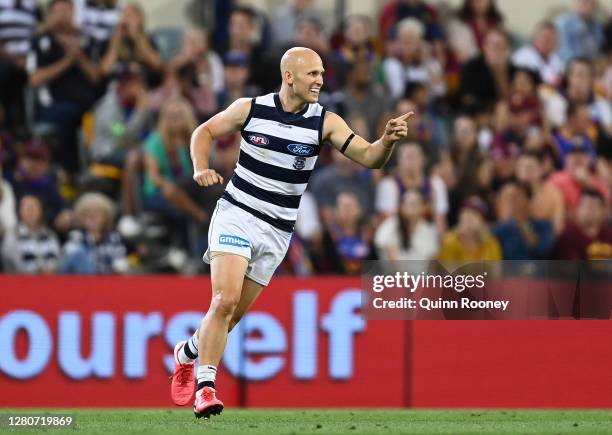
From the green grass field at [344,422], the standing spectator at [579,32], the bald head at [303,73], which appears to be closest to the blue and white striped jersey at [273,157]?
the bald head at [303,73]

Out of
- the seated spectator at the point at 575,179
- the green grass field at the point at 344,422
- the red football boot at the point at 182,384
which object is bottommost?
the green grass field at the point at 344,422


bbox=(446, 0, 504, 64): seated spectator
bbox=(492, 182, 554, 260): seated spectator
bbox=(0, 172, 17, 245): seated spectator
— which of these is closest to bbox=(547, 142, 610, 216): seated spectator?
bbox=(492, 182, 554, 260): seated spectator

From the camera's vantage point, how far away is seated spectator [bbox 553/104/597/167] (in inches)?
642

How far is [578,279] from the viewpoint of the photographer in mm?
12516

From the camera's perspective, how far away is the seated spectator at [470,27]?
1717 cm

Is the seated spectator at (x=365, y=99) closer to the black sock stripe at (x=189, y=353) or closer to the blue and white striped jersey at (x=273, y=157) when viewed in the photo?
the blue and white striped jersey at (x=273, y=157)

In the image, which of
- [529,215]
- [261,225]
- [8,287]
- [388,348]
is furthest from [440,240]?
[261,225]

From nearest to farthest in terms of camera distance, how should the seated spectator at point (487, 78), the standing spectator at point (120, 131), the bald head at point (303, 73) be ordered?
the bald head at point (303, 73) → the standing spectator at point (120, 131) → the seated spectator at point (487, 78)

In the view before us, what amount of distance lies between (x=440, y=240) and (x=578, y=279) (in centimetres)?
248

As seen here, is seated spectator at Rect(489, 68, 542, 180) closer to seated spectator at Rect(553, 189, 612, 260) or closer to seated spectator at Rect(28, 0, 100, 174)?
seated spectator at Rect(553, 189, 612, 260)

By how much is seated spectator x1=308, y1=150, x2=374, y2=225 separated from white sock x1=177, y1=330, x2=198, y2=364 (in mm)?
5543

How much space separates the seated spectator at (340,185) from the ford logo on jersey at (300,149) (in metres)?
5.65

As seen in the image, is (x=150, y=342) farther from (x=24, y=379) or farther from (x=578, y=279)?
(x=578, y=279)

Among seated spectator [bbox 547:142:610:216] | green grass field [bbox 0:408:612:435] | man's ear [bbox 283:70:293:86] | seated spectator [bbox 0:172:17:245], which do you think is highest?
man's ear [bbox 283:70:293:86]
